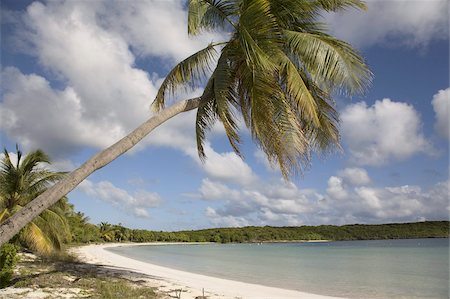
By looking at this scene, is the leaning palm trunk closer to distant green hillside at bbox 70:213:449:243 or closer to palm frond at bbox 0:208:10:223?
palm frond at bbox 0:208:10:223

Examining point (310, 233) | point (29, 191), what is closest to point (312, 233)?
point (310, 233)

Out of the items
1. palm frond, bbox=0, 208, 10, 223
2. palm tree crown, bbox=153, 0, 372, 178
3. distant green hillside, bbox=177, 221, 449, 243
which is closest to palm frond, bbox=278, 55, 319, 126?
palm tree crown, bbox=153, 0, 372, 178

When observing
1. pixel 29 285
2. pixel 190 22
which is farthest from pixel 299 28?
pixel 29 285

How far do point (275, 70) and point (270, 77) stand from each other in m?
0.40

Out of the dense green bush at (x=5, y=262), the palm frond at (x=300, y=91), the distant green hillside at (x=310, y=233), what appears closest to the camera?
the palm frond at (x=300, y=91)

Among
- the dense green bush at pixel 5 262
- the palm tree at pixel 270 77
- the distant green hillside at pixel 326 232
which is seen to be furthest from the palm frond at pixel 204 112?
the distant green hillside at pixel 326 232

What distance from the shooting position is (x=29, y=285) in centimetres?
1052

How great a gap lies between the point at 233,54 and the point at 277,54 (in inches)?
40.0

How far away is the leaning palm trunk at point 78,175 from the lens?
449cm

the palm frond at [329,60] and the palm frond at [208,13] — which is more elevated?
the palm frond at [208,13]

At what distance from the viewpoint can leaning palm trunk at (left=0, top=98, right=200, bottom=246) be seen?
14.7ft

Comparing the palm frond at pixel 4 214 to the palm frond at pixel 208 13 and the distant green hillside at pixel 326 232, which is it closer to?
the palm frond at pixel 208 13

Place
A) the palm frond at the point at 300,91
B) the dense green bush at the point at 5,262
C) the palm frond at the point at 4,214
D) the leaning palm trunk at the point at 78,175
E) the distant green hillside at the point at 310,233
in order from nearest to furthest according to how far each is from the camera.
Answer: the leaning palm trunk at the point at 78,175 → the palm frond at the point at 300,91 → the dense green bush at the point at 5,262 → the palm frond at the point at 4,214 → the distant green hillside at the point at 310,233

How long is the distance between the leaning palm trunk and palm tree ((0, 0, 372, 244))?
14 millimetres
